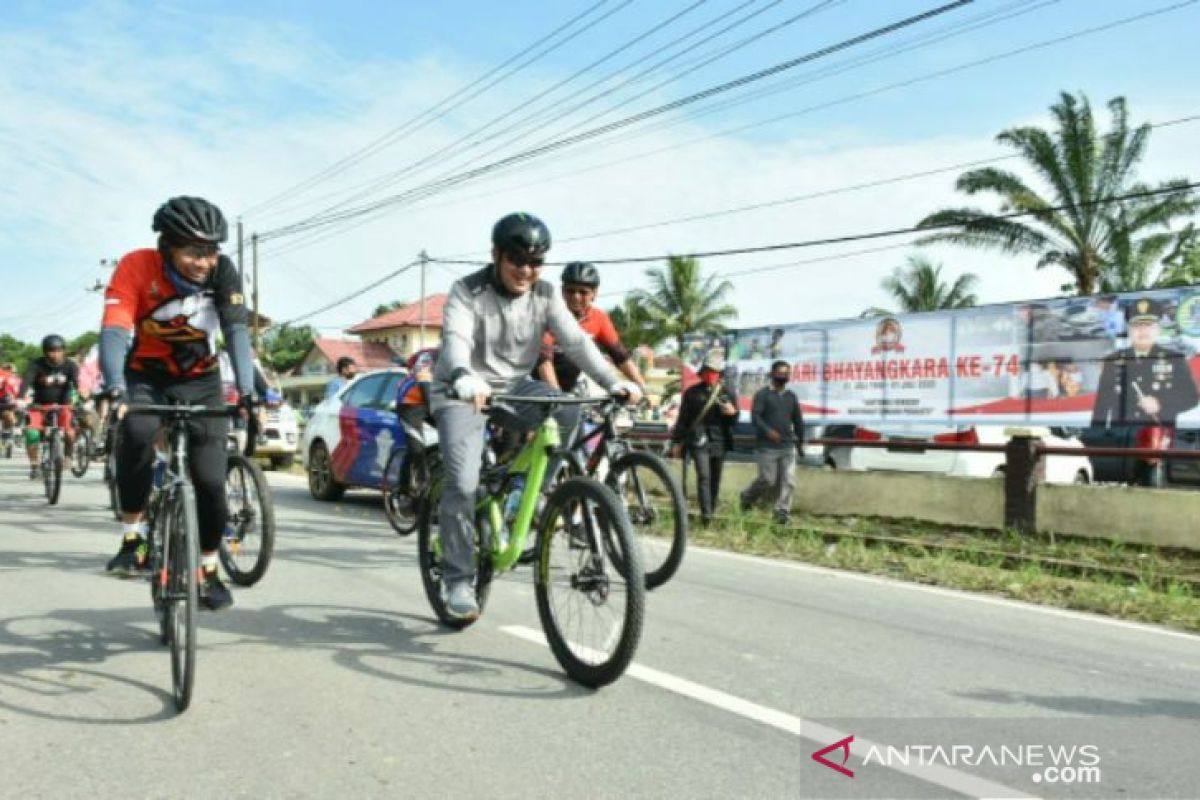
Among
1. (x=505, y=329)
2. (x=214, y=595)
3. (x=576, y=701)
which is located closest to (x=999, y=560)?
(x=505, y=329)

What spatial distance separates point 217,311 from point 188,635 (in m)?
1.77

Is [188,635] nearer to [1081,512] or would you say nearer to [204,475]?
[204,475]

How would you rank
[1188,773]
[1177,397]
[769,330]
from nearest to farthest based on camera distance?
1. [1188,773]
2. [1177,397]
3. [769,330]

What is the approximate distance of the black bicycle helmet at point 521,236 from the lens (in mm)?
4848

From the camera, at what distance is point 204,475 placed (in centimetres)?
475

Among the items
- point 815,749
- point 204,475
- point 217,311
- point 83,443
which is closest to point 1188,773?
point 815,749

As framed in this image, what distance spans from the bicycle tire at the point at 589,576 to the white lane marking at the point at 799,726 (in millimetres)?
119

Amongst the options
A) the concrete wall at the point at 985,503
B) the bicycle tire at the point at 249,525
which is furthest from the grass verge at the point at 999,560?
the bicycle tire at the point at 249,525

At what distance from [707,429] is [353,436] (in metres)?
3.78

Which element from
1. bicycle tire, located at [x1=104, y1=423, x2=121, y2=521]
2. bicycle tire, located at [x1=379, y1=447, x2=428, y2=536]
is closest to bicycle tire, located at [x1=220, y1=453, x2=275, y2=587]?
bicycle tire, located at [x1=104, y1=423, x2=121, y2=521]

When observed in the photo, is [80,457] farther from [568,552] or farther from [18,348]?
[18,348]

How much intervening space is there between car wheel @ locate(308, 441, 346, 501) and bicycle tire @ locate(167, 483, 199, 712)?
8048 mm

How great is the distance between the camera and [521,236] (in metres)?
4.85

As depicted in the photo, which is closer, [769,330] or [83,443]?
[83,443]
